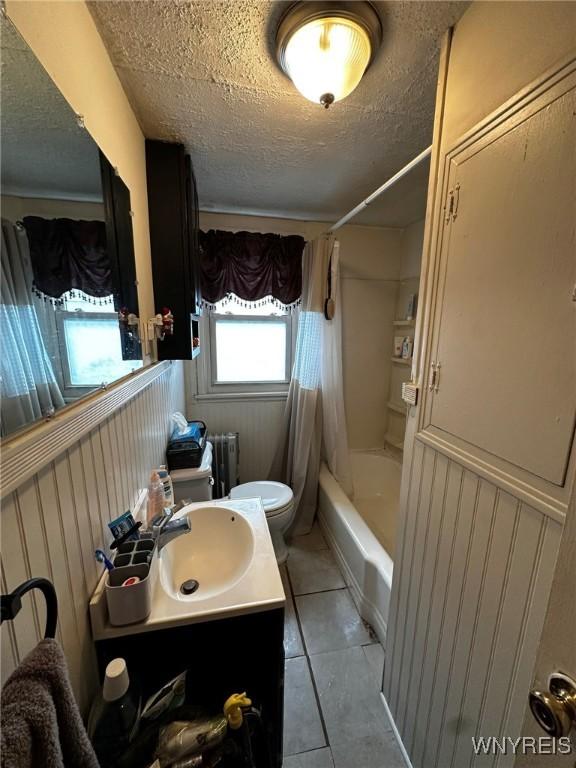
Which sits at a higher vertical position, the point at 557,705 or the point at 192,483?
the point at 557,705

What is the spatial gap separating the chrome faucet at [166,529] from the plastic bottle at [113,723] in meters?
0.36

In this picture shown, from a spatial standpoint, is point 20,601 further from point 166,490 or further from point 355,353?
point 355,353

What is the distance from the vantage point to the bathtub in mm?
1578

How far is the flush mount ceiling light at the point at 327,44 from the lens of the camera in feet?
2.64

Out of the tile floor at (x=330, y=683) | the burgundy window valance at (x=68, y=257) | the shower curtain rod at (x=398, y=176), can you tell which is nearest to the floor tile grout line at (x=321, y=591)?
the tile floor at (x=330, y=683)

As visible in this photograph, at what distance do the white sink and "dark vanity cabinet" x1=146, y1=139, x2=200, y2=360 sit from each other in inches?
32.2

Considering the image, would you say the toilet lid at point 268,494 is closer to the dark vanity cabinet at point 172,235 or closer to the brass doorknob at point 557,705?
the dark vanity cabinet at point 172,235

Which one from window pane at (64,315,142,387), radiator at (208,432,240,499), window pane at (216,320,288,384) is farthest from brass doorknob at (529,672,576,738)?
window pane at (216,320,288,384)

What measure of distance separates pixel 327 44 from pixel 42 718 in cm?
154

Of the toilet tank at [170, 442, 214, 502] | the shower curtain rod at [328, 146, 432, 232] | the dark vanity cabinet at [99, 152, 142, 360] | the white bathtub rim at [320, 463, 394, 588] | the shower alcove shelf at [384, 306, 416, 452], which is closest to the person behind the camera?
the dark vanity cabinet at [99, 152, 142, 360]

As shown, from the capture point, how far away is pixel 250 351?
261cm

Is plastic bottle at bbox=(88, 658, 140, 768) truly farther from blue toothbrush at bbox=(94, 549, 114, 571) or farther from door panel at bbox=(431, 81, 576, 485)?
door panel at bbox=(431, 81, 576, 485)

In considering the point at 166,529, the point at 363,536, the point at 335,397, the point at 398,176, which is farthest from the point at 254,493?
the point at 398,176

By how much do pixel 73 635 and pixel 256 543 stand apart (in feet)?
1.79
